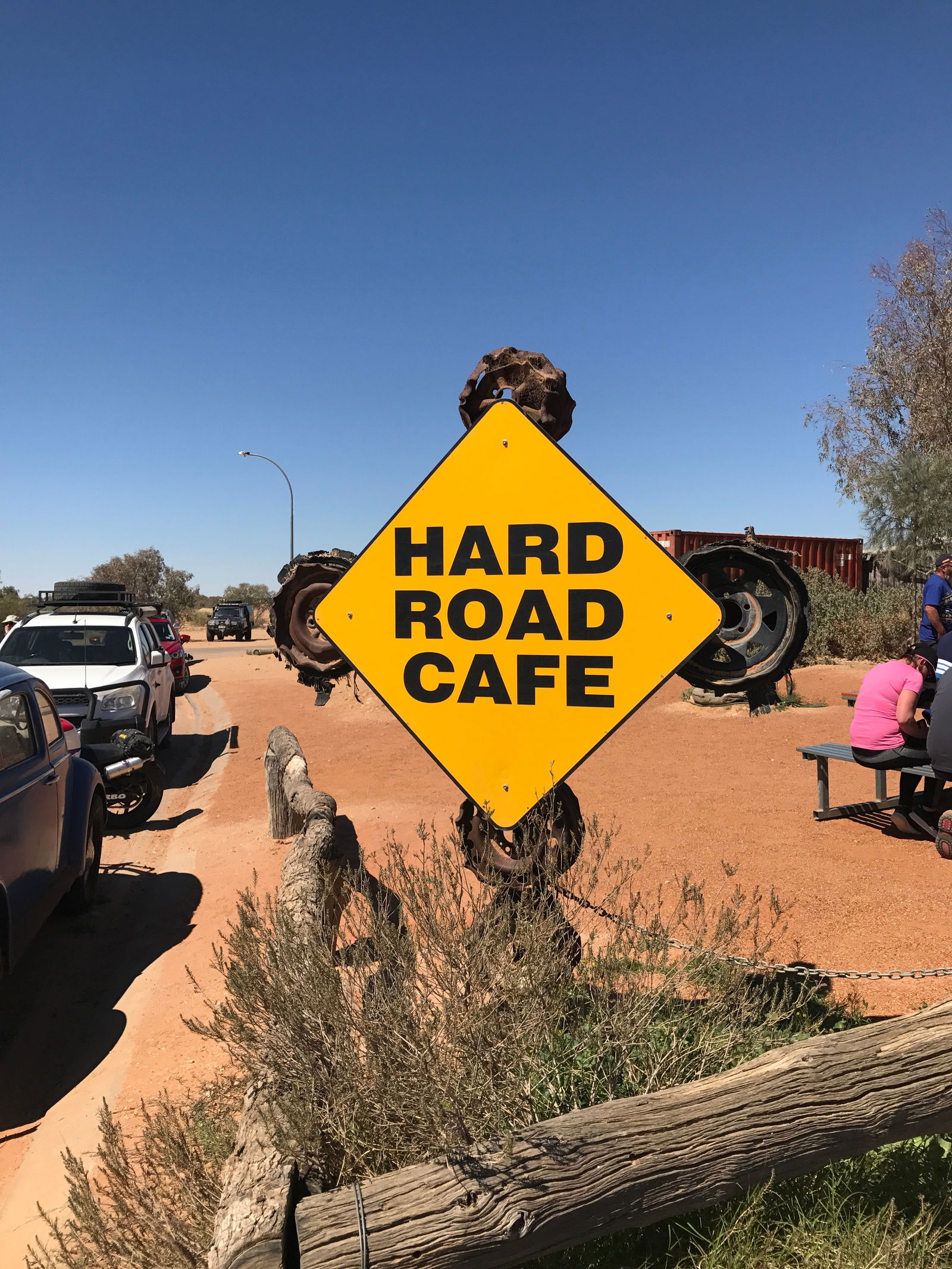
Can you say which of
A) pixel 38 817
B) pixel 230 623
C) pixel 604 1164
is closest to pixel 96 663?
pixel 38 817

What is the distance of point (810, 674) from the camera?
1634 cm

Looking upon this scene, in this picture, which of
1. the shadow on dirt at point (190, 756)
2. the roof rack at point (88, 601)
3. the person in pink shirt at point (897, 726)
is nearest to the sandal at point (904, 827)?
the person in pink shirt at point (897, 726)

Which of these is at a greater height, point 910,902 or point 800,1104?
point 800,1104

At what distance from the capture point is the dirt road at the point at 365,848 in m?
4.07

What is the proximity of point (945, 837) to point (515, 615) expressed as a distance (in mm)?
5010

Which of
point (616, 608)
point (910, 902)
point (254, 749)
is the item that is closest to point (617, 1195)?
point (616, 608)

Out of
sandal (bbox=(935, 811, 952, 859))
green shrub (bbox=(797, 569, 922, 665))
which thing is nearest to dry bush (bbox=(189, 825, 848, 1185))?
sandal (bbox=(935, 811, 952, 859))

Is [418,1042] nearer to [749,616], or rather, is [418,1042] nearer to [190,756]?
[749,616]

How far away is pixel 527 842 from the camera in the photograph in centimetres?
295

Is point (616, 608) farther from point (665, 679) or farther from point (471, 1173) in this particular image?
point (471, 1173)

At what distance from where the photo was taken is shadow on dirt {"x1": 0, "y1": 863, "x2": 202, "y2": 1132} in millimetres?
4133

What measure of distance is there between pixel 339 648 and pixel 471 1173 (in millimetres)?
1786

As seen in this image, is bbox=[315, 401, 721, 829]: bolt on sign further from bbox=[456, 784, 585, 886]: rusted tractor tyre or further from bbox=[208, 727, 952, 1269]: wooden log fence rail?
bbox=[208, 727, 952, 1269]: wooden log fence rail

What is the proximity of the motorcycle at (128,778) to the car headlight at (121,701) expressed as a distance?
0.66m
